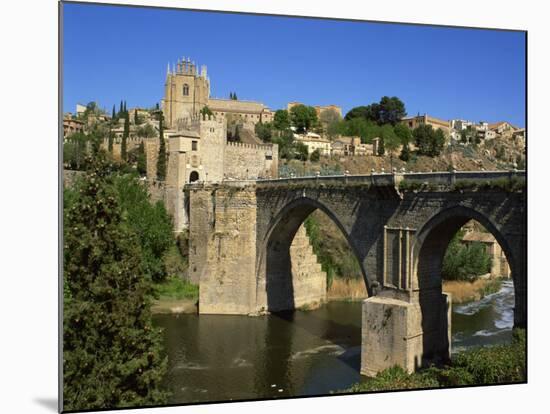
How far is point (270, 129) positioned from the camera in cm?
4472

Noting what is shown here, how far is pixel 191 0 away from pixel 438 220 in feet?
22.6

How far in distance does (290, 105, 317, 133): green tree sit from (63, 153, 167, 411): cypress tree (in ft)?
131

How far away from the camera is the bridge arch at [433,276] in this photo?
1296cm

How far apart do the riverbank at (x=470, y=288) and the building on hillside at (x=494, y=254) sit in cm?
76

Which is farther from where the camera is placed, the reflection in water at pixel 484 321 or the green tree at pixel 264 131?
the green tree at pixel 264 131

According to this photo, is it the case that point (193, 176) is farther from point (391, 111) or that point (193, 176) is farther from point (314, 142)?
point (314, 142)

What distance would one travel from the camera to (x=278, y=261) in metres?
20.7

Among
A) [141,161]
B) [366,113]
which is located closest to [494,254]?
[141,161]

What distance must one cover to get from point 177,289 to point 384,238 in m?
8.94

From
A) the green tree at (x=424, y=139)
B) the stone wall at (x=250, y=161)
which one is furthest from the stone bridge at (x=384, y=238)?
the green tree at (x=424, y=139)

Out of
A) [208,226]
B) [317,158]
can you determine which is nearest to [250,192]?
[208,226]

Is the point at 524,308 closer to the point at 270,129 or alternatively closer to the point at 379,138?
the point at 379,138

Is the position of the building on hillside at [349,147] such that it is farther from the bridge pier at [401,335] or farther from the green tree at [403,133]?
the bridge pier at [401,335]

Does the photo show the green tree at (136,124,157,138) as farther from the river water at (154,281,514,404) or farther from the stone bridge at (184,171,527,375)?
the river water at (154,281,514,404)
